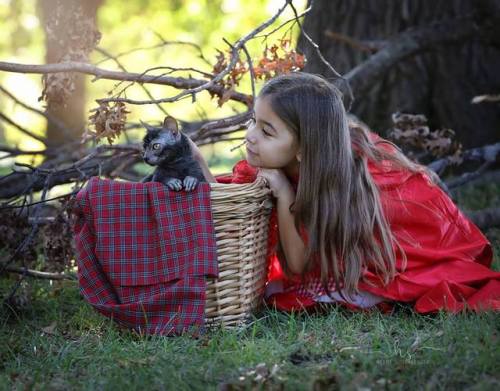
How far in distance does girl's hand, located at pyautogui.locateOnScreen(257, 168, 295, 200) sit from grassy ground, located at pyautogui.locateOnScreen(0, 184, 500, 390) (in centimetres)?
53

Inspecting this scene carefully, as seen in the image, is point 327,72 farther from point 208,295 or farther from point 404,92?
point 208,295

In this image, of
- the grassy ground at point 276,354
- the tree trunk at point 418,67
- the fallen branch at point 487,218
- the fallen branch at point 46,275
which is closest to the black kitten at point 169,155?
the grassy ground at point 276,354

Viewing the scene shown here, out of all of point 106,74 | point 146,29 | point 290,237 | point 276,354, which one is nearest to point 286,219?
point 290,237

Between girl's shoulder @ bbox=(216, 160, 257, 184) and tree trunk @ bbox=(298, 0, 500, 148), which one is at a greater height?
tree trunk @ bbox=(298, 0, 500, 148)

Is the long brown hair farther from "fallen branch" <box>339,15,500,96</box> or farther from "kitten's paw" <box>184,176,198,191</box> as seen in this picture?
"fallen branch" <box>339,15,500,96</box>

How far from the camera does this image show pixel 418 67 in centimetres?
586

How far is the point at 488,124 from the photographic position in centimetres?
572

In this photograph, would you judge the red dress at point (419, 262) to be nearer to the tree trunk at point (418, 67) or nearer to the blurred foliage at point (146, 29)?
the tree trunk at point (418, 67)

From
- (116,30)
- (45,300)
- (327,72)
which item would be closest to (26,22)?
(116,30)

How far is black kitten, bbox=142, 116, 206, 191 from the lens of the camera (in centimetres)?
315

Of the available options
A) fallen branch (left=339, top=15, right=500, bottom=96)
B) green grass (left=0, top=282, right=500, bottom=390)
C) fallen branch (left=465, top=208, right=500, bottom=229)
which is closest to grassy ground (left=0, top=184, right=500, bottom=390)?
green grass (left=0, top=282, right=500, bottom=390)

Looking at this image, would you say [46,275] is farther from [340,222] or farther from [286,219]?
[340,222]

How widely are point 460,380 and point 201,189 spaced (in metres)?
1.22

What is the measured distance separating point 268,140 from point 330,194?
352 millimetres
